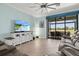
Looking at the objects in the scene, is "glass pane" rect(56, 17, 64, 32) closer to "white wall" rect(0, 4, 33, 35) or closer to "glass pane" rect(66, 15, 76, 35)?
"glass pane" rect(66, 15, 76, 35)

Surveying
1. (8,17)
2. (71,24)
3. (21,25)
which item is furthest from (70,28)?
(8,17)

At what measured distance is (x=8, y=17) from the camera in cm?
202

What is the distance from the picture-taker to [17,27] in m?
2.23

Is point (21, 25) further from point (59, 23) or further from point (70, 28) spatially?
point (70, 28)

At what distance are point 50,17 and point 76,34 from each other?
35.8 inches

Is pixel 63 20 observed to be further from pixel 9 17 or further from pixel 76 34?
pixel 9 17

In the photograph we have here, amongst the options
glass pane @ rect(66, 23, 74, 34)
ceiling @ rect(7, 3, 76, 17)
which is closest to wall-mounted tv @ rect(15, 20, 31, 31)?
ceiling @ rect(7, 3, 76, 17)

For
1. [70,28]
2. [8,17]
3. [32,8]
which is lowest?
[70,28]

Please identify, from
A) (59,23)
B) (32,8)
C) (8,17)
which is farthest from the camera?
(32,8)

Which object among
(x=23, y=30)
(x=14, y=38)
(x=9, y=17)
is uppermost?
(x=9, y=17)

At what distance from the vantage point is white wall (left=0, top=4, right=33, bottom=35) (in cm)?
191

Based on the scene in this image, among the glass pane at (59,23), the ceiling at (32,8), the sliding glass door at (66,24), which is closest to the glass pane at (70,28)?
the sliding glass door at (66,24)

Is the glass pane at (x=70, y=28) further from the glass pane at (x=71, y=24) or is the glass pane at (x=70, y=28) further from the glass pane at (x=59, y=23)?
the glass pane at (x=59, y=23)

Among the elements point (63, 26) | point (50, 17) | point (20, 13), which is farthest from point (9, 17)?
point (63, 26)
